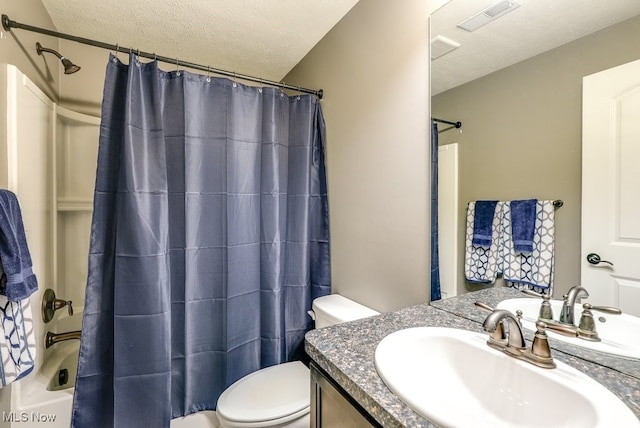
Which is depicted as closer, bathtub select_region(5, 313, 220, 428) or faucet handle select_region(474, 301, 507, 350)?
faucet handle select_region(474, 301, 507, 350)

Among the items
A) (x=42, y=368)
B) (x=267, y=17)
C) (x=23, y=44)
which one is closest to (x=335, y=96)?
(x=267, y=17)

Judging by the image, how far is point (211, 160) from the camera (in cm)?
149

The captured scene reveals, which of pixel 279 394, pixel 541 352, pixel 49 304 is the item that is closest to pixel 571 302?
pixel 541 352

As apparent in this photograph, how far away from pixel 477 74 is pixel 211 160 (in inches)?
49.7

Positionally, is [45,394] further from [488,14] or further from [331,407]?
[488,14]

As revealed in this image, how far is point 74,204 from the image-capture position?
171cm

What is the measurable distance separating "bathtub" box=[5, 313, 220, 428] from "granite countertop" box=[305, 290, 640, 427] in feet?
3.96

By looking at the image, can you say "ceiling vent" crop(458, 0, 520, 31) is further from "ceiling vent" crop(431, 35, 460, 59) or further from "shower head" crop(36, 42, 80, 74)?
"shower head" crop(36, 42, 80, 74)

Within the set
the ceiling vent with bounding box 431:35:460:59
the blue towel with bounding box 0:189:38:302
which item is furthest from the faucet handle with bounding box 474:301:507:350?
the blue towel with bounding box 0:189:38:302

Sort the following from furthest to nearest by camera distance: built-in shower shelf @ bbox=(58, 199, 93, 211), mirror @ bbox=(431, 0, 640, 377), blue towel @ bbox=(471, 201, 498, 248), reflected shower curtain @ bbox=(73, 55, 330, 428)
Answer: built-in shower shelf @ bbox=(58, 199, 93, 211), reflected shower curtain @ bbox=(73, 55, 330, 428), blue towel @ bbox=(471, 201, 498, 248), mirror @ bbox=(431, 0, 640, 377)

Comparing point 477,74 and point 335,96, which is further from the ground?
point 335,96

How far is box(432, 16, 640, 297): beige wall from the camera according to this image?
724 mm

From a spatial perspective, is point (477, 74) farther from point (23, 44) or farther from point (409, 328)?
point (23, 44)

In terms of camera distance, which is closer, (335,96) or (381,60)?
(381,60)
